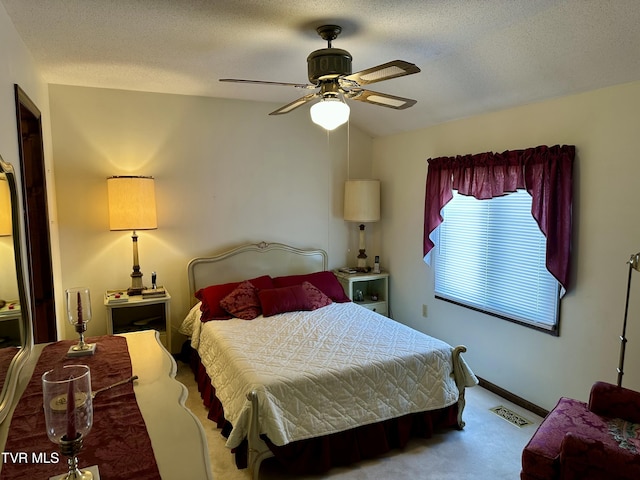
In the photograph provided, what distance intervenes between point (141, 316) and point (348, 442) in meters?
2.32

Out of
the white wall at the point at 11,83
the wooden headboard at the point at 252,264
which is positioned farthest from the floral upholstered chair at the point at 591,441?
the wooden headboard at the point at 252,264

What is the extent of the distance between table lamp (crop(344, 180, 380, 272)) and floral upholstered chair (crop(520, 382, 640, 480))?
8.48ft

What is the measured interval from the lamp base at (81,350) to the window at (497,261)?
296 centimetres

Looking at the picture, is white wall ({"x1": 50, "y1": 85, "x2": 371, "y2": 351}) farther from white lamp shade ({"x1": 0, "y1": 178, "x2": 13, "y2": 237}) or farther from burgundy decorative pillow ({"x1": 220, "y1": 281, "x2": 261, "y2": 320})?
white lamp shade ({"x1": 0, "y1": 178, "x2": 13, "y2": 237})

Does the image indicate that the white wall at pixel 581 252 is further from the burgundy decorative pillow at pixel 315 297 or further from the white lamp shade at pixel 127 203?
the white lamp shade at pixel 127 203

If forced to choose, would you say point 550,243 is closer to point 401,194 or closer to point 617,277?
point 617,277

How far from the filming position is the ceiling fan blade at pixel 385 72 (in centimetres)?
195

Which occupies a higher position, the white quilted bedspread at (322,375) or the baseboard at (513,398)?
the white quilted bedspread at (322,375)

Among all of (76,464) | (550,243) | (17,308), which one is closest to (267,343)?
(17,308)

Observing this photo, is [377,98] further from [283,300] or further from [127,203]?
[127,203]

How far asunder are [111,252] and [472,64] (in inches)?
133

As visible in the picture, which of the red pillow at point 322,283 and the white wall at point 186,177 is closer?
the white wall at point 186,177

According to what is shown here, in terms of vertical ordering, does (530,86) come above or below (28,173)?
above

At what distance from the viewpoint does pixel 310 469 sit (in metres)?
2.50
